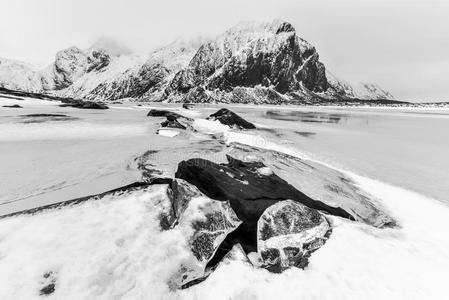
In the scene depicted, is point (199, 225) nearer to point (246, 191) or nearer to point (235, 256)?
point (235, 256)

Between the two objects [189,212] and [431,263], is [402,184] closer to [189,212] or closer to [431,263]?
[431,263]

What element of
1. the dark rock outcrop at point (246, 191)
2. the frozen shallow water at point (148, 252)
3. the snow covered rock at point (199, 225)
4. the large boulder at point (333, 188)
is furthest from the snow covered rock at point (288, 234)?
the large boulder at point (333, 188)

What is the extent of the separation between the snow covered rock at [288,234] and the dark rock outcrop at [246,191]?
0.33 meters

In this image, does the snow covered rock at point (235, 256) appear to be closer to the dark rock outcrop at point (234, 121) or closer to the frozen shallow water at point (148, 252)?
the frozen shallow water at point (148, 252)

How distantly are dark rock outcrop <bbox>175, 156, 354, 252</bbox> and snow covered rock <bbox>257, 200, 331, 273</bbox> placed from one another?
33 centimetres

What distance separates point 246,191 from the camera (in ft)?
24.0

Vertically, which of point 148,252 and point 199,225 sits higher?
point 199,225

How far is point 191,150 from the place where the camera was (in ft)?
43.7

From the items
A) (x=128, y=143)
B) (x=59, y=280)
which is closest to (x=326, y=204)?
(x=59, y=280)

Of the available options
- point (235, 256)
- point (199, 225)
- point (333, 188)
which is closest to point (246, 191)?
point (199, 225)

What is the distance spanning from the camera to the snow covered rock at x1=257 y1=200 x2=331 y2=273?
5.38 metres

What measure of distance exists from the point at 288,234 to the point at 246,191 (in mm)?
1856

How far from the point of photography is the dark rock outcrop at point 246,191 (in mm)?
6238

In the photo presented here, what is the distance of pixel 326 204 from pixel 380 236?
5.38 feet
